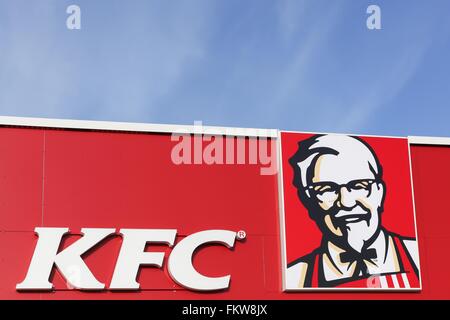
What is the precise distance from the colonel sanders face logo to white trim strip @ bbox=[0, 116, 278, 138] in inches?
33.3

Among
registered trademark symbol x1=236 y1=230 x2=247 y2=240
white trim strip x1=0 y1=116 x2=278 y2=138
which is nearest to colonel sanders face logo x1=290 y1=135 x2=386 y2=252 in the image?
white trim strip x1=0 y1=116 x2=278 y2=138

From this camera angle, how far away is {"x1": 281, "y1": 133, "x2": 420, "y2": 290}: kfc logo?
1419 cm

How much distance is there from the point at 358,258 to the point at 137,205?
3936 millimetres

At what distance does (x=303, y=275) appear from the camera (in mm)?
14047

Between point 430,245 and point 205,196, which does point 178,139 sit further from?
point 430,245

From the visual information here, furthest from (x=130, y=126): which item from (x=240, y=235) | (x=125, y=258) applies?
(x=240, y=235)

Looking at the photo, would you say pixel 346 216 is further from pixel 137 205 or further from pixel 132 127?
pixel 132 127

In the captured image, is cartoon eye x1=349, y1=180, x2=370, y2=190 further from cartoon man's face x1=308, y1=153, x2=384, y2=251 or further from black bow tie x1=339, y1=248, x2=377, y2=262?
black bow tie x1=339, y1=248, x2=377, y2=262

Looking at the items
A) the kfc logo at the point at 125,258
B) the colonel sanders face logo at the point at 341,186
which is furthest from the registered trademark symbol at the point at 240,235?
the colonel sanders face logo at the point at 341,186

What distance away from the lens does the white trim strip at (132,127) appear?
1392 centimetres

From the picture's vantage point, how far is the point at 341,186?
48.2 ft
